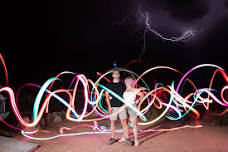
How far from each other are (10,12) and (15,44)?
112 inches

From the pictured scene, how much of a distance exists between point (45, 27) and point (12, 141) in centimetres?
1906

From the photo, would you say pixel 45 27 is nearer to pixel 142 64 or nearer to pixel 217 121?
pixel 142 64

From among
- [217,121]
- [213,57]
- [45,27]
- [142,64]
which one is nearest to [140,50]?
[142,64]

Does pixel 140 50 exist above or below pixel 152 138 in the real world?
above

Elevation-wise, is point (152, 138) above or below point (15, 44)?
below

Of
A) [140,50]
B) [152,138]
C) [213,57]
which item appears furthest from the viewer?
[140,50]

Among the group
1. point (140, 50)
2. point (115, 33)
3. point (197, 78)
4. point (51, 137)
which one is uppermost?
point (115, 33)

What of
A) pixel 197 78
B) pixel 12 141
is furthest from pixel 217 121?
pixel 197 78

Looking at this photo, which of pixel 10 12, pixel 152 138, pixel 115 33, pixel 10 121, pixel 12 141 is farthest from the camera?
pixel 115 33

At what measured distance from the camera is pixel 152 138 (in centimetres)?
593

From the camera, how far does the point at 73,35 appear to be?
87.2ft

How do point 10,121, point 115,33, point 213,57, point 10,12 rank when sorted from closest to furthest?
point 10,121, point 10,12, point 213,57, point 115,33

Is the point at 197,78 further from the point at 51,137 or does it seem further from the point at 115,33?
the point at 51,137

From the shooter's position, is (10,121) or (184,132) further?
(10,121)
